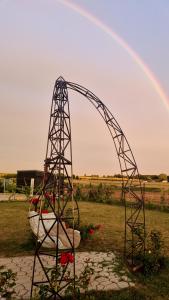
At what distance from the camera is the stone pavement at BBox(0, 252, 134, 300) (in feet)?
19.4

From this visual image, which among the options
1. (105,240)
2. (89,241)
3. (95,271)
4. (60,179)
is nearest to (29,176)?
(105,240)

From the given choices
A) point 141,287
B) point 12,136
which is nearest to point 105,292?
point 141,287

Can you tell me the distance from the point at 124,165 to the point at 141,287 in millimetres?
2828

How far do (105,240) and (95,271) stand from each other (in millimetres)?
3690

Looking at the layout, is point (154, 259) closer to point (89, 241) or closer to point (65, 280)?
point (65, 280)

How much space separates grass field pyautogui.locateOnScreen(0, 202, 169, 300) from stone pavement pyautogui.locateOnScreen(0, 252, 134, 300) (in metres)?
0.37

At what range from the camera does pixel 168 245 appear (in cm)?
995

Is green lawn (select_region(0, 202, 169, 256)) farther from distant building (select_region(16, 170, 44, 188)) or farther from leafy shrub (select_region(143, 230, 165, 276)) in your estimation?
distant building (select_region(16, 170, 44, 188))

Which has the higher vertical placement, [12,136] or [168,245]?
[12,136]

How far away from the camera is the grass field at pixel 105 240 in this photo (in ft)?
18.9

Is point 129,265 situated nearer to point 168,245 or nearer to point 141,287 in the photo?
point 141,287

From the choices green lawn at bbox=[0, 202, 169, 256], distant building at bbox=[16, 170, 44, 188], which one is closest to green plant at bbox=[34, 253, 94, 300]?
green lawn at bbox=[0, 202, 169, 256]

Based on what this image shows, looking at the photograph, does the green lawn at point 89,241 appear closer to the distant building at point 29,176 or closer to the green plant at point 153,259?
the green plant at point 153,259

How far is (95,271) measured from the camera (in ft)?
22.3
